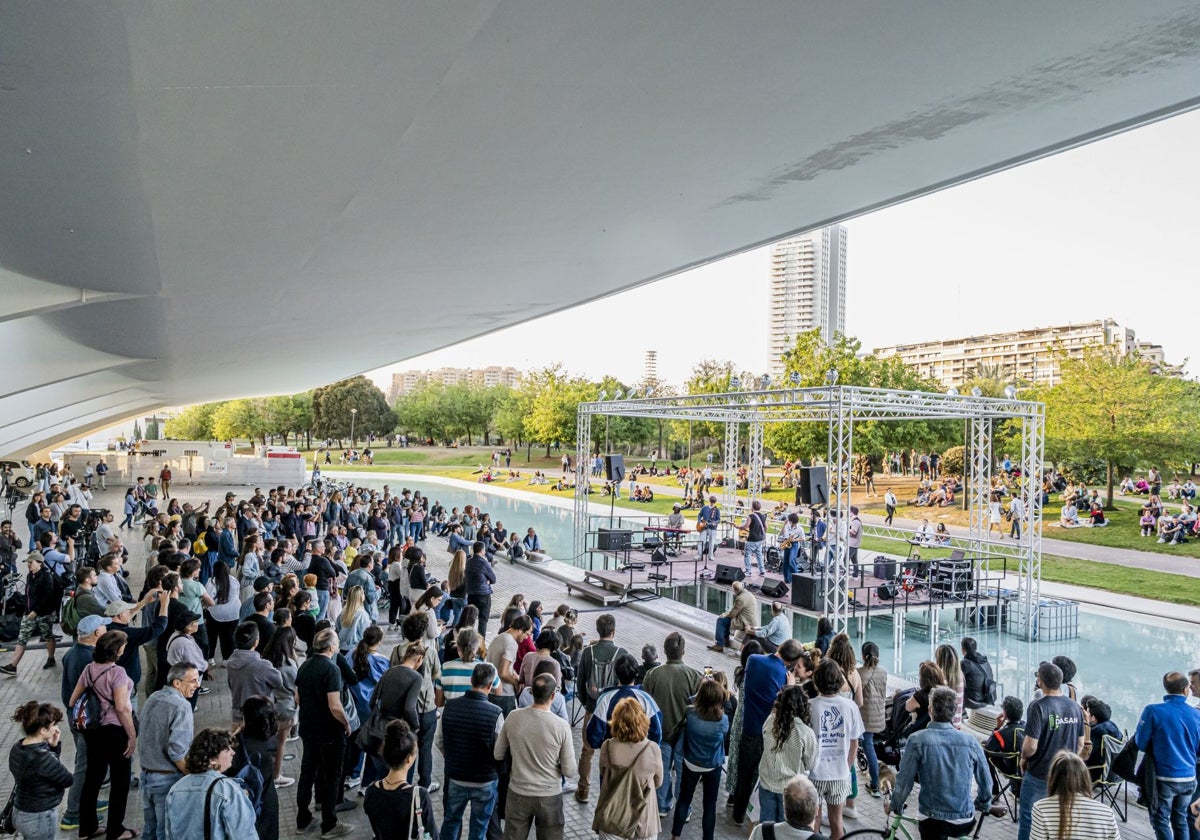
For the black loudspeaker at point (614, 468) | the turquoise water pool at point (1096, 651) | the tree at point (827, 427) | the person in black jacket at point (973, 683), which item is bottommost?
the turquoise water pool at point (1096, 651)

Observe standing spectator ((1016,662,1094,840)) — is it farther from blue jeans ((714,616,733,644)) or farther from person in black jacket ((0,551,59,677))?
person in black jacket ((0,551,59,677))

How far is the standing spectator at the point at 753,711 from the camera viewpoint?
5148 mm

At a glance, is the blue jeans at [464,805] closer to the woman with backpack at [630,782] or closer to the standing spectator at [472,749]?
the standing spectator at [472,749]

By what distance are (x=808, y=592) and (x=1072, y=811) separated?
368 inches

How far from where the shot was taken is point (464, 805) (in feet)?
14.4

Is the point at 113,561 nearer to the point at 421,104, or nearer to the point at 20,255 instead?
the point at 20,255

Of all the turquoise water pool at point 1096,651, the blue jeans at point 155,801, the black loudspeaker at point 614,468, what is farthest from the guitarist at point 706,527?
the blue jeans at point 155,801

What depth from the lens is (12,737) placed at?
657 centimetres

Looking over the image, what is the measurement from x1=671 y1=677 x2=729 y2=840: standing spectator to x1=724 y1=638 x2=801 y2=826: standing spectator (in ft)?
1.28

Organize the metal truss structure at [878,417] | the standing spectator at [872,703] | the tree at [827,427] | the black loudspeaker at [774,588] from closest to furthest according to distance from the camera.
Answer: the standing spectator at [872,703] → the metal truss structure at [878,417] → the black loudspeaker at [774,588] → the tree at [827,427]

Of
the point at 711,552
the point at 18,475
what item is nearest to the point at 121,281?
the point at 711,552

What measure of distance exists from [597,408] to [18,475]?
1202 inches

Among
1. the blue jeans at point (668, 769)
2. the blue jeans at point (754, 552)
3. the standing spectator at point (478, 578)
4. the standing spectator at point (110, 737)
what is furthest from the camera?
the blue jeans at point (754, 552)

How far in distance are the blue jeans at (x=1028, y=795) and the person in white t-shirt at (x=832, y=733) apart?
3.79ft
